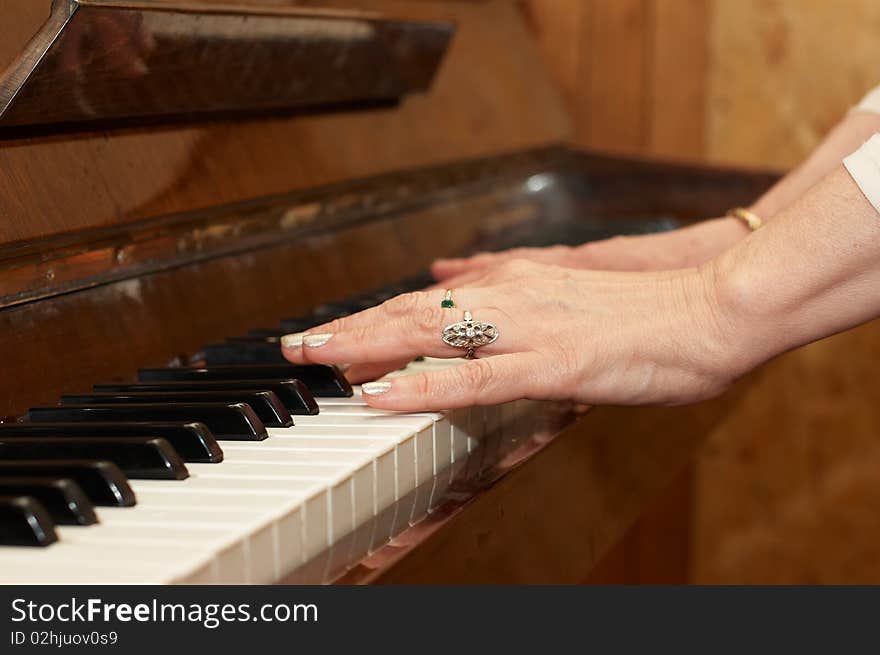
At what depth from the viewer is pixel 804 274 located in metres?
1.04

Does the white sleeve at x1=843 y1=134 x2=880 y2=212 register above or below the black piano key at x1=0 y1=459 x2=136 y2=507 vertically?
above

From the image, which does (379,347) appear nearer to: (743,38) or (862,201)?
(862,201)

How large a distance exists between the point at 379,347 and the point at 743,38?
74.8 inches

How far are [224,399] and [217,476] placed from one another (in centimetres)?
15

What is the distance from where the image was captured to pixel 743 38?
8.64 ft

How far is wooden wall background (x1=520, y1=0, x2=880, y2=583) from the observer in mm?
2568

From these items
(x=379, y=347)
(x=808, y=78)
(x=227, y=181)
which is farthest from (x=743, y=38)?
(x=379, y=347)

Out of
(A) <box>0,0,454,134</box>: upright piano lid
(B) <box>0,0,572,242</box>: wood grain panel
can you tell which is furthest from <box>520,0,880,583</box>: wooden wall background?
(A) <box>0,0,454,134</box>: upright piano lid

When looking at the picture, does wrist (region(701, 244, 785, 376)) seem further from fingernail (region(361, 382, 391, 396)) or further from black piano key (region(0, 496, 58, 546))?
black piano key (region(0, 496, 58, 546))

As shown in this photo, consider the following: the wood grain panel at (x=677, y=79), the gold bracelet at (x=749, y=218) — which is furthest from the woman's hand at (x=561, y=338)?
the wood grain panel at (x=677, y=79)

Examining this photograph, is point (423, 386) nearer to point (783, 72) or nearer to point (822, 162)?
point (822, 162)

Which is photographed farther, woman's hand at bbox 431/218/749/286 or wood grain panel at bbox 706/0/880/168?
wood grain panel at bbox 706/0/880/168

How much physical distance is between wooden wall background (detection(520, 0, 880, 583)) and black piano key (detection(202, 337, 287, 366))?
1.59m

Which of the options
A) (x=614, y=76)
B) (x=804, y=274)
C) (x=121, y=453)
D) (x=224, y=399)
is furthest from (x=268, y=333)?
(x=614, y=76)
